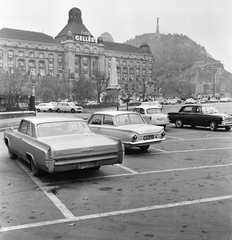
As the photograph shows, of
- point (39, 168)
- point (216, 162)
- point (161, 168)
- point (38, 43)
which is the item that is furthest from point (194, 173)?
point (38, 43)

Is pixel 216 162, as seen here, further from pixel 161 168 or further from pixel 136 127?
pixel 136 127

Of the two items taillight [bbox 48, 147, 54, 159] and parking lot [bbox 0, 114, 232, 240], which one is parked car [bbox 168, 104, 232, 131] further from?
taillight [bbox 48, 147, 54, 159]

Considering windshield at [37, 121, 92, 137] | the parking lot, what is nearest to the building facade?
windshield at [37, 121, 92, 137]

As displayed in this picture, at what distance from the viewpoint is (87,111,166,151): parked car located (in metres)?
10.7

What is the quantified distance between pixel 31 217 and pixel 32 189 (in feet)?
5.48

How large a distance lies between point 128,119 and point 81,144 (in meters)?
4.44

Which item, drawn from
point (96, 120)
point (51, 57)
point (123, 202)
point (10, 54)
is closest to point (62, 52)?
point (51, 57)

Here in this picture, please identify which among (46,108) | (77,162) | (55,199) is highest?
(46,108)

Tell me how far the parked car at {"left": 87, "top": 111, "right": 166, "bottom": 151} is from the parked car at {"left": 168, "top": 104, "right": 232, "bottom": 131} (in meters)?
7.77

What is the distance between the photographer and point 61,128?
837cm

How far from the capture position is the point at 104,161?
754cm

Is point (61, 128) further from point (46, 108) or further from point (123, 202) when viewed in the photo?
point (46, 108)

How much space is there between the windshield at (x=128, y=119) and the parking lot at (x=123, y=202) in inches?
84.4

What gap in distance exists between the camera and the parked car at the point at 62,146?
702 centimetres
